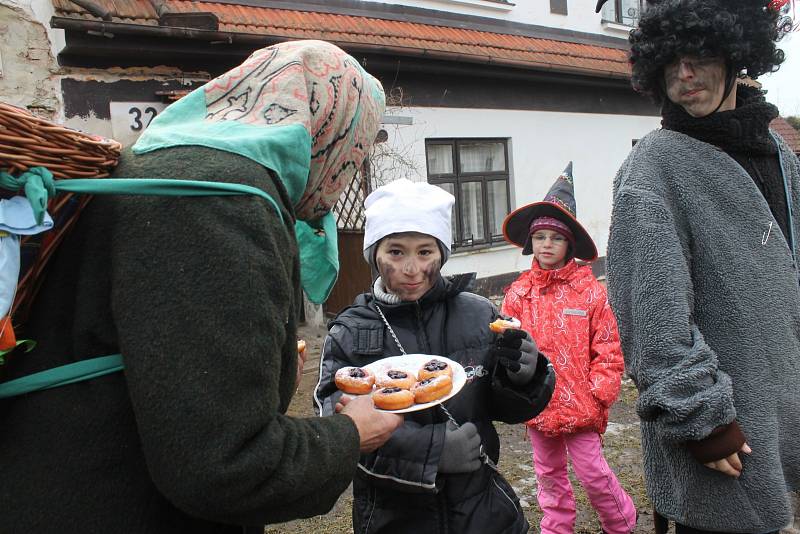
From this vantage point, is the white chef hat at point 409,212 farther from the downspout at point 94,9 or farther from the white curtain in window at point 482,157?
the white curtain in window at point 482,157

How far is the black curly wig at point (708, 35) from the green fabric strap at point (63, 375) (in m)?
1.63

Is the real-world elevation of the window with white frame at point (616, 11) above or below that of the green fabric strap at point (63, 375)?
above

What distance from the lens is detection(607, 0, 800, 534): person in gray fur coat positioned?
5.32 feet

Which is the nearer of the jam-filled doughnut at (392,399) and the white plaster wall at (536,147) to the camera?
the jam-filled doughnut at (392,399)

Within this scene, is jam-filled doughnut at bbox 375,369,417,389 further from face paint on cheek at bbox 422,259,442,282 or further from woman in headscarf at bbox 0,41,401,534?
woman in headscarf at bbox 0,41,401,534

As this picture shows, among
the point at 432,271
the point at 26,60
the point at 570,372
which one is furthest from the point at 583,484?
the point at 26,60

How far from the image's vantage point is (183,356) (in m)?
0.95

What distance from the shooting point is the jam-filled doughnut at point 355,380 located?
179 cm

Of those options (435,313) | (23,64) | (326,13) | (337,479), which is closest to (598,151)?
(326,13)

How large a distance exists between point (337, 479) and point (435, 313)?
42.7 inches

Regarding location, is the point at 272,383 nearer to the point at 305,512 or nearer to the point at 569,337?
the point at 305,512

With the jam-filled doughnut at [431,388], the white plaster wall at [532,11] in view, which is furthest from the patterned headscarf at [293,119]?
the white plaster wall at [532,11]

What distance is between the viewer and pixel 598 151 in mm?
10695

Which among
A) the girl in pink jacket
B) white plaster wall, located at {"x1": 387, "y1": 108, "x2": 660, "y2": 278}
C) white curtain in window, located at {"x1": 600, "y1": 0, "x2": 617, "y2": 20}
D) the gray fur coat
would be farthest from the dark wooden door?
white curtain in window, located at {"x1": 600, "y1": 0, "x2": 617, "y2": 20}
